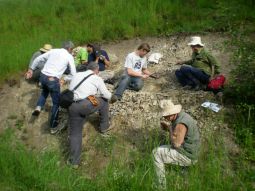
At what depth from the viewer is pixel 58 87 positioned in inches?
398

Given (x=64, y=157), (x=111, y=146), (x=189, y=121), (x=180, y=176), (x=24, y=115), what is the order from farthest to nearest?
(x=24, y=115) → (x=64, y=157) → (x=111, y=146) → (x=189, y=121) → (x=180, y=176)

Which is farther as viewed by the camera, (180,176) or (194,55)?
(194,55)

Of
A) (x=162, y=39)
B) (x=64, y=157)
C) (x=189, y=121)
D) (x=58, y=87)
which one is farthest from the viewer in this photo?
(x=162, y=39)

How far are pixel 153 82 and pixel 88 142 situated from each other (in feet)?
8.24

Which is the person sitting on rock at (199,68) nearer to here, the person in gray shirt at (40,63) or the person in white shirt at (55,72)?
the person in white shirt at (55,72)

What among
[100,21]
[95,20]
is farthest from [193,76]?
[95,20]

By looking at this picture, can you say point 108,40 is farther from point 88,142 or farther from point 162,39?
point 88,142

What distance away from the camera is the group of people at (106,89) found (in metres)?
7.40

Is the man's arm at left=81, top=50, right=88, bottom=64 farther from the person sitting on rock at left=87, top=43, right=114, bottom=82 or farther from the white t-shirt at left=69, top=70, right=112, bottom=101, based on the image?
the white t-shirt at left=69, top=70, right=112, bottom=101

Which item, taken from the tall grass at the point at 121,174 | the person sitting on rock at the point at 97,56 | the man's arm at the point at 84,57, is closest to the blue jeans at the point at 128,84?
the person sitting on rock at the point at 97,56

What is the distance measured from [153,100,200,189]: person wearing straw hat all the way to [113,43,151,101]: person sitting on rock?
3052mm

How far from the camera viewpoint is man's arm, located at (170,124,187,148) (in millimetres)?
7328

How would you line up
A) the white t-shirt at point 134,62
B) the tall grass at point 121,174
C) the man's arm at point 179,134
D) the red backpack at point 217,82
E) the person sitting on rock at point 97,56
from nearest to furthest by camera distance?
the tall grass at point 121,174 < the man's arm at point 179,134 < the red backpack at point 217,82 < the white t-shirt at point 134,62 < the person sitting on rock at point 97,56

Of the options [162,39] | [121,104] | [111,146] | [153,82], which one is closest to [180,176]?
[111,146]
